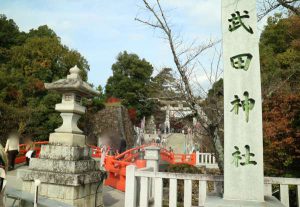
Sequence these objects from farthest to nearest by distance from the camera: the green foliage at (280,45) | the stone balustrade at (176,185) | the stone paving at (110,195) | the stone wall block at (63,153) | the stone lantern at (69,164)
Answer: the green foliage at (280,45) → the stone paving at (110,195) → the stone wall block at (63,153) → the stone lantern at (69,164) → the stone balustrade at (176,185)

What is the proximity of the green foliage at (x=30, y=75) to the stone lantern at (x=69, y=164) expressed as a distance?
11.9 m

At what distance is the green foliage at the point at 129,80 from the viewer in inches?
1302

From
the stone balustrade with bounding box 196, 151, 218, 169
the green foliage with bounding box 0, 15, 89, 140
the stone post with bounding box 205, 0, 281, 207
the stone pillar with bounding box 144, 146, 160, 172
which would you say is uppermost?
the green foliage with bounding box 0, 15, 89, 140

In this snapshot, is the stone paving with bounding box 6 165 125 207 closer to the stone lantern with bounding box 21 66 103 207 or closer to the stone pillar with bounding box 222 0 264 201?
the stone lantern with bounding box 21 66 103 207

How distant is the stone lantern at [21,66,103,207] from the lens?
4.83 meters

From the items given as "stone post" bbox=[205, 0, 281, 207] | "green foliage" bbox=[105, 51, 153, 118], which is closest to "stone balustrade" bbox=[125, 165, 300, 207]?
"stone post" bbox=[205, 0, 281, 207]

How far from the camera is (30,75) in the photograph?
2178 centimetres

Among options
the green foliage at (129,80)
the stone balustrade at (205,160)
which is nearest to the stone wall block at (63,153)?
the stone balustrade at (205,160)

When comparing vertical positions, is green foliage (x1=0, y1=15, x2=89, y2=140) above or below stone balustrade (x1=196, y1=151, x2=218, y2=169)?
above

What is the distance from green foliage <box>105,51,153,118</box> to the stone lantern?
87.1 ft

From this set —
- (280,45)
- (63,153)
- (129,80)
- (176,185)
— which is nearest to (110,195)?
(63,153)

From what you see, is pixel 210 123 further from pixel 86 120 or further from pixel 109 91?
pixel 109 91

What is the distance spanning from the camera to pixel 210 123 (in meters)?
5.07

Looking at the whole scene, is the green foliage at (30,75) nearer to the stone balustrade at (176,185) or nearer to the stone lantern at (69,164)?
Result: the stone lantern at (69,164)
